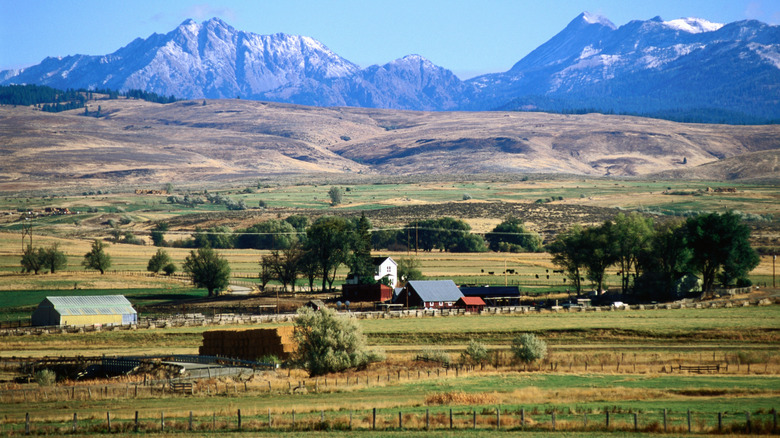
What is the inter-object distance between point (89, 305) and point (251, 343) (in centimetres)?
2461

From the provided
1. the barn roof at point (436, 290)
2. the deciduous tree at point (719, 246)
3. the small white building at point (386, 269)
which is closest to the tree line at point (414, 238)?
the small white building at point (386, 269)

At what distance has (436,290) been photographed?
287ft

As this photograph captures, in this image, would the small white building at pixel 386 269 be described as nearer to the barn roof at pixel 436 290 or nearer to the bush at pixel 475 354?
the barn roof at pixel 436 290

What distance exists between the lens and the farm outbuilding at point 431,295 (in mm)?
86062

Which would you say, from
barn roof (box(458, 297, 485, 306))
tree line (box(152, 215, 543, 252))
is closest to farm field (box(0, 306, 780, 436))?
barn roof (box(458, 297, 485, 306))

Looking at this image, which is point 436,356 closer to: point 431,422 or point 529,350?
point 529,350

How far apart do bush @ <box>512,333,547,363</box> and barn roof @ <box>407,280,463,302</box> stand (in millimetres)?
34566

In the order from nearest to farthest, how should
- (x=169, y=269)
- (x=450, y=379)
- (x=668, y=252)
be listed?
(x=450, y=379)
(x=668, y=252)
(x=169, y=269)

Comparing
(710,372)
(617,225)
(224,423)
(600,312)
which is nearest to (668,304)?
(600,312)

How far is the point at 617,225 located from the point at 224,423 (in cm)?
6437

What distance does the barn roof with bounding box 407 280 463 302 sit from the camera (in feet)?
283

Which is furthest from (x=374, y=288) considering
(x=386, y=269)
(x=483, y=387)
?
(x=483, y=387)

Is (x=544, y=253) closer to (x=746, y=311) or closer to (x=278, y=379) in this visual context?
(x=746, y=311)

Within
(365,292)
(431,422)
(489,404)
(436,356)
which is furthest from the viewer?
(365,292)
